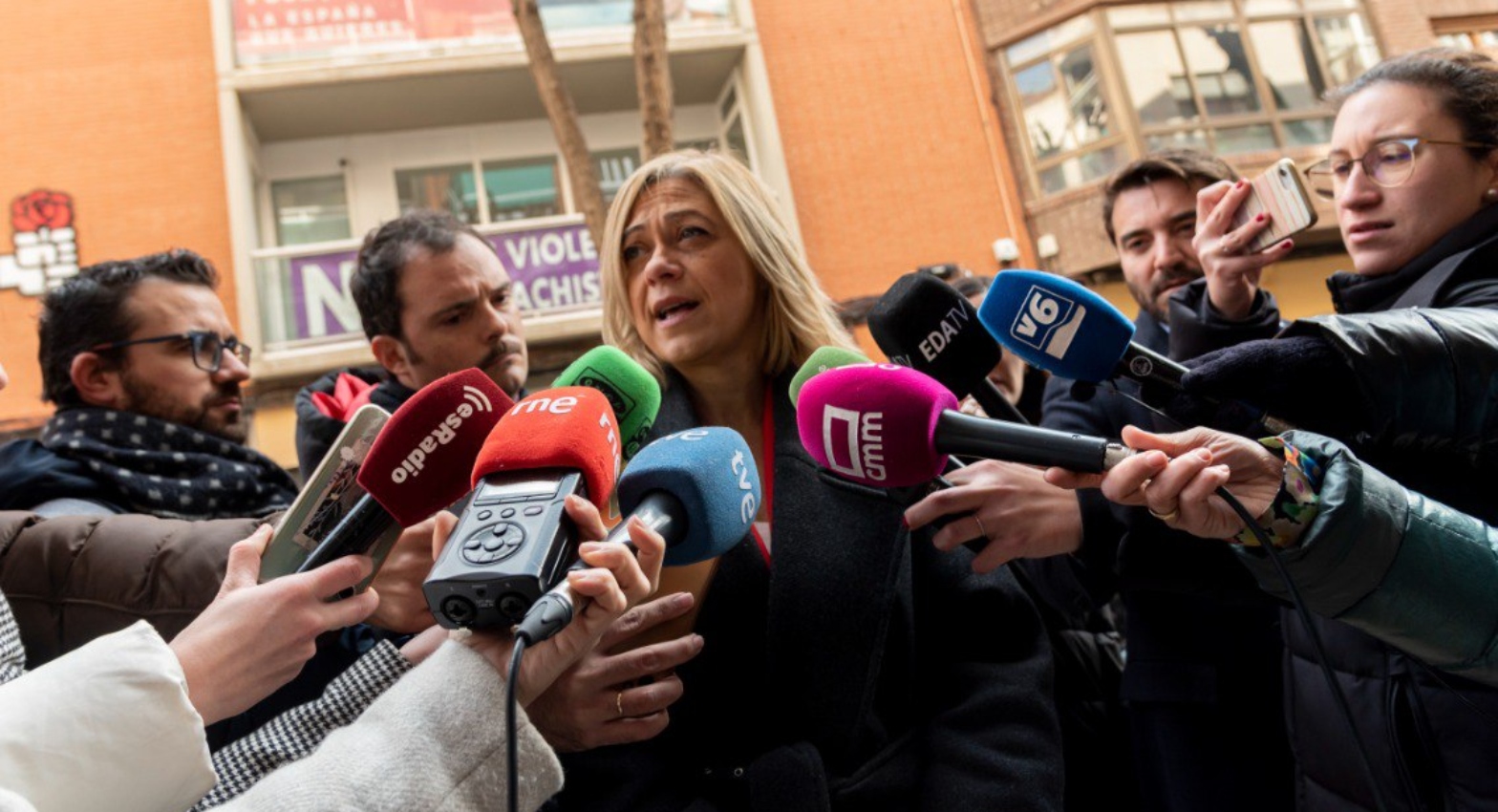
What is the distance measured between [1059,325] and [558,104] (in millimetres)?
4187

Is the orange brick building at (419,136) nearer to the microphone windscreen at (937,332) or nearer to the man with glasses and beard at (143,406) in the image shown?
the man with glasses and beard at (143,406)

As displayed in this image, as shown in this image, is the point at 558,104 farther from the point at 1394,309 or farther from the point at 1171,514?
the point at 1171,514

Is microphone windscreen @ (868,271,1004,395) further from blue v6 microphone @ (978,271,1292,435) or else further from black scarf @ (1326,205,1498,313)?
black scarf @ (1326,205,1498,313)

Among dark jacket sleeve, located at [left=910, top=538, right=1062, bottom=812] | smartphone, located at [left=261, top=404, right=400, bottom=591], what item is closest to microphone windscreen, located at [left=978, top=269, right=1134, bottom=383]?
dark jacket sleeve, located at [left=910, top=538, right=1062, bottom=812]

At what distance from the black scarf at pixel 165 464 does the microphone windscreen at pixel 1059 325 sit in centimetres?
Answer: 148

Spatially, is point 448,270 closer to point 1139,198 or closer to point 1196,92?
point 1139,198

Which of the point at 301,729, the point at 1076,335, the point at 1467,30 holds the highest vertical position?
the point at 1076,335

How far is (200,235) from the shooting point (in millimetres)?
8500

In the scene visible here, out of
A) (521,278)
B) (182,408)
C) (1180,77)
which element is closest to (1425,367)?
(182,408)

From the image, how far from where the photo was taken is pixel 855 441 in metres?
1.09

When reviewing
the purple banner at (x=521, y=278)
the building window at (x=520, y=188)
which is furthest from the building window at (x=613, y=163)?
the purple banner at (x=521, y=278)

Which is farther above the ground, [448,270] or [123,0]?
[123,0]

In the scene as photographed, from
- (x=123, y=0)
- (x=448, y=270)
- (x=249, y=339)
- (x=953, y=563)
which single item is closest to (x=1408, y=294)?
(x=953, y=563)

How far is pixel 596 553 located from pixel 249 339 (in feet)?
27.2
